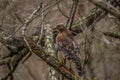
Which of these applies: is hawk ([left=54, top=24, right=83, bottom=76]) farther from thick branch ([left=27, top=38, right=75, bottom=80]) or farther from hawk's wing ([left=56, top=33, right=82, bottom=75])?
thick branch ([left=27, top=38, right=75, bottom=80])

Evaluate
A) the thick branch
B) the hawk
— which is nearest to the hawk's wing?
the hawk

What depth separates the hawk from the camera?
20.1ft

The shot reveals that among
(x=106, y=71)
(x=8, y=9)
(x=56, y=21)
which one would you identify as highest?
(x=8, y=9)

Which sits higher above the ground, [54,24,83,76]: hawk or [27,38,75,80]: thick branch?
[27,38,75,80]: thick branch

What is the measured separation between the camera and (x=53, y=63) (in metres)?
5.38

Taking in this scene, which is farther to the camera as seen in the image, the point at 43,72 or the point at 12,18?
the point at 43,72

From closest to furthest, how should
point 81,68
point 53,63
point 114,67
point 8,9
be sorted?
point 53,63
point 81,68
point 8,9
point 114,67

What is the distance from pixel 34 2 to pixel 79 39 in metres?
1.30

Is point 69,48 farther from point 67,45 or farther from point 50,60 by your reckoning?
point 50,60

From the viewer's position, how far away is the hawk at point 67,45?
6117mm

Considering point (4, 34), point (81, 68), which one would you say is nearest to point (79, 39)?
point (4, 34)

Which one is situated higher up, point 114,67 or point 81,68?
point 81,68

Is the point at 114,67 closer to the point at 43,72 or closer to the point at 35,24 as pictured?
the point at 43,72

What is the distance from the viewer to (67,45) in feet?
21.3
